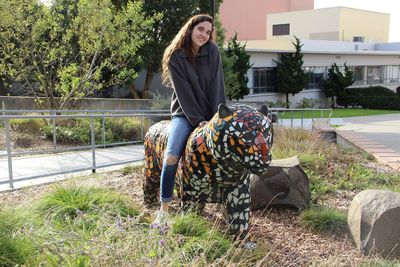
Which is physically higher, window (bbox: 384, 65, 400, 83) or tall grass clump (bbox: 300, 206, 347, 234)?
window (bbox: 384, 65, 400, 83)

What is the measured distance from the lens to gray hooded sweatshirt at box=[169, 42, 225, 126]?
3.72 meters

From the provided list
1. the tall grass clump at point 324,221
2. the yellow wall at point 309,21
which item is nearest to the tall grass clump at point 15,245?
the tall grass clump at point 324,221

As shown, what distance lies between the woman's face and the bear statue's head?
0.78 m

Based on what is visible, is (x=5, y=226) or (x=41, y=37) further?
(x=41, y=37)

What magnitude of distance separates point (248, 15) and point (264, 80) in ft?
82.9

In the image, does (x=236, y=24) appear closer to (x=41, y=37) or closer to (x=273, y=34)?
(x=273, y=34)

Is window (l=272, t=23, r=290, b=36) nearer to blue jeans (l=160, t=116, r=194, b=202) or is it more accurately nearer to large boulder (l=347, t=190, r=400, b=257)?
large boulder (l=347, t=190, r=400, b=257)

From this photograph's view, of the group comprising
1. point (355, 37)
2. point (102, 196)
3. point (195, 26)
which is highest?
point (355, 37)

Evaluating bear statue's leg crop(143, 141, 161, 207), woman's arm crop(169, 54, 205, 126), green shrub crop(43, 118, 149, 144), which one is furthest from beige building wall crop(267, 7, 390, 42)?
woman's arm crop(169, 54, 205, 126)

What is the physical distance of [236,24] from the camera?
170 ft

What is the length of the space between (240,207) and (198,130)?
0.71m

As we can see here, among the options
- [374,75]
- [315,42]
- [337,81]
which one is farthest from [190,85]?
[374,75]

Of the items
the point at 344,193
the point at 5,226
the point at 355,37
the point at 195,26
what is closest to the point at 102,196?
the point at 5,226

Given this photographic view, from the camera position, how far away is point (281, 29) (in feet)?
175
